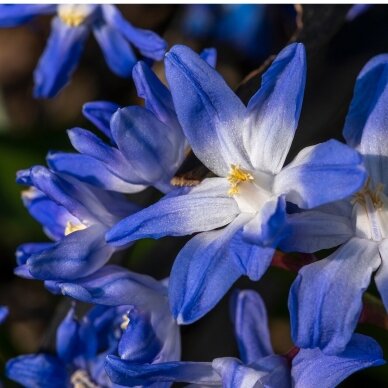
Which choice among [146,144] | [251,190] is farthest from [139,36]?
[251,190]

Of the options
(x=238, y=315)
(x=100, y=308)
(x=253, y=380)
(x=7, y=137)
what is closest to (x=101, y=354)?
(x=100, y=308)

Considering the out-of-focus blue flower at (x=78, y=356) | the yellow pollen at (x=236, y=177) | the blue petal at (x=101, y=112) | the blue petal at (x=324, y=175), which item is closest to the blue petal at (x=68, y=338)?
the out-of-focus blue flower at (x=78, y=356)

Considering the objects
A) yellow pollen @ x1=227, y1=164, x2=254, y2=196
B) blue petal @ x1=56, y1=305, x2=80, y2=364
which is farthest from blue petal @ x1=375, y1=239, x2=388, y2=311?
blue petal @ x1=56, y1=305, x2=80, y2=364

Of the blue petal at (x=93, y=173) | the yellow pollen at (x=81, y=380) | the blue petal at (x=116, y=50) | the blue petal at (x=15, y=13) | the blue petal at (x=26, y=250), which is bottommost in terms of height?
the yellow pollen at (x=81, y=380)

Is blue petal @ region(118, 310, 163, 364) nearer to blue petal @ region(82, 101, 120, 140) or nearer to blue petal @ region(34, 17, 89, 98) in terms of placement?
blue petal @ region(82, 101, 120, 140)

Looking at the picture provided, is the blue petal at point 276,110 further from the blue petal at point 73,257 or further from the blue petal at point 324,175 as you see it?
the blue petal at point 73,257

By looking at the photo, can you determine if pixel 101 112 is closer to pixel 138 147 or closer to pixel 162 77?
Result: pixel 138 147

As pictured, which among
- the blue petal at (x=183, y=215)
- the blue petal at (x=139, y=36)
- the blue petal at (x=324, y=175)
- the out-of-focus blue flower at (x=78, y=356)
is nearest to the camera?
the blue petal at (x=324, y=175)
